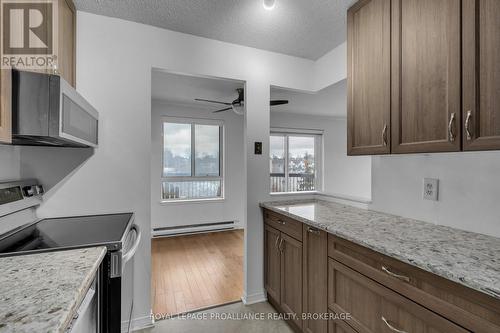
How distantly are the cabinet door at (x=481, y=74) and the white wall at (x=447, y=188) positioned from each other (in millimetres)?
366

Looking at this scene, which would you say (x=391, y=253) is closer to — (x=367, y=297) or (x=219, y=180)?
(x=367, y=297)

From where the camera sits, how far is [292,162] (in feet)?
17.0

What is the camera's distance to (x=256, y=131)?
2.25 metres

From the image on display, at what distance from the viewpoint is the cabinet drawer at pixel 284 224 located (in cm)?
176

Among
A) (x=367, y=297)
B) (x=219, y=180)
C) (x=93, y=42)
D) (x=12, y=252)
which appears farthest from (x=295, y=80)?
(x=219, y=180)

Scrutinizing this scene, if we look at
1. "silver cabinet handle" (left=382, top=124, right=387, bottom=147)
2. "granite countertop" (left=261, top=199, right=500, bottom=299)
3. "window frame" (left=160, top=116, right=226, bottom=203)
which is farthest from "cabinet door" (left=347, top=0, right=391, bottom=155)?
"window frame" (left=160, top=116, right=226, bottom=203)

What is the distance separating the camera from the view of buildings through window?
199 inches

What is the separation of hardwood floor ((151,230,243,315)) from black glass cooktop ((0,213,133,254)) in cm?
101

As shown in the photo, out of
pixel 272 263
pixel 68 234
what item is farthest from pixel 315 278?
pixel 68 234

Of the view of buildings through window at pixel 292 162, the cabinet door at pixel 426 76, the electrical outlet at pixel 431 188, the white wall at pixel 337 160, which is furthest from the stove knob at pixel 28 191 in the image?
the white wall at pixel 337 160

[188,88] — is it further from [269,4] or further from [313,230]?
[313,230]

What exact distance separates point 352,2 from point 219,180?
3.61 meters

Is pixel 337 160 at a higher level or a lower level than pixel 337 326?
higher

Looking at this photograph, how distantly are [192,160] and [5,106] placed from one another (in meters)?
3.67
